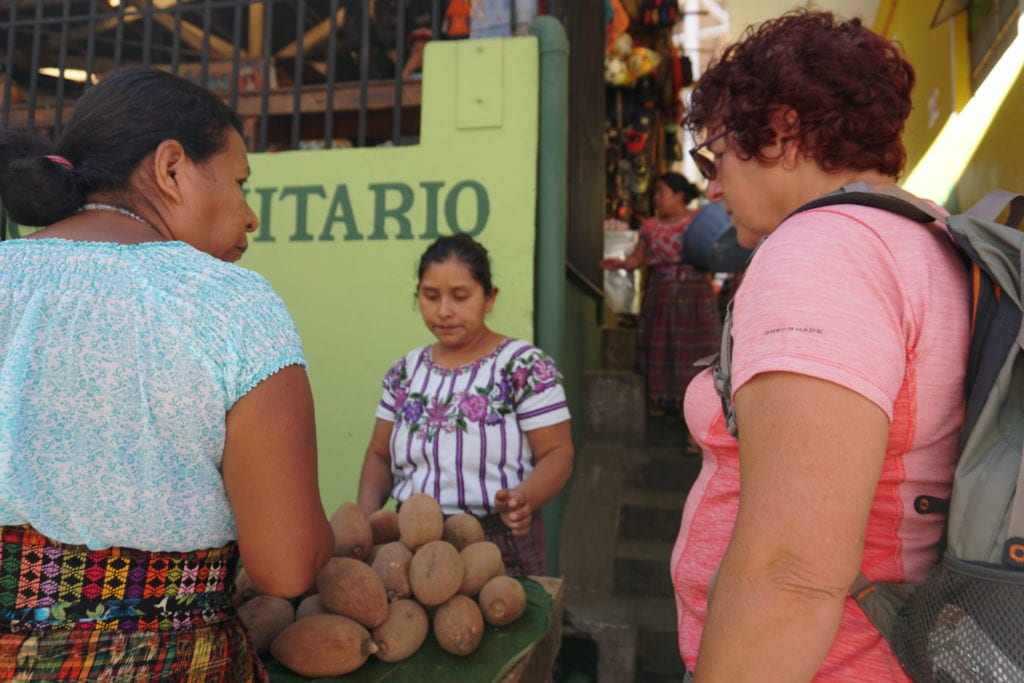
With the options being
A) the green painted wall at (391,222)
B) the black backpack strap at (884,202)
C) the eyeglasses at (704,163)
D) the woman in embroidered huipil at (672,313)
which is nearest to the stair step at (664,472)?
the woman in embroidered huipil at (672,313)

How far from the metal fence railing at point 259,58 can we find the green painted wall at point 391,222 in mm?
300

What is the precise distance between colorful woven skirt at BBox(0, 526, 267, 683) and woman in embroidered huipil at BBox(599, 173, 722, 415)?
14.0 feet

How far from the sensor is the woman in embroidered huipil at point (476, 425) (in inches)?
98.2

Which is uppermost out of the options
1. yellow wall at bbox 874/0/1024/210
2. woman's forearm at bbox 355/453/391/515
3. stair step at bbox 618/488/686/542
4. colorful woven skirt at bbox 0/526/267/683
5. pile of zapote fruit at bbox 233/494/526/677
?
yellow wall at bbox 874/0/1024/210

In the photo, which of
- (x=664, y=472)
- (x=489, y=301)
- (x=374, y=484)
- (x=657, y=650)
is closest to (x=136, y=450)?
(x=374, y=484)

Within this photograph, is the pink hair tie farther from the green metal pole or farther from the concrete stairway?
the concrete stairway

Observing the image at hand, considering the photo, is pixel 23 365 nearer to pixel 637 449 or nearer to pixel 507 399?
pixel 507 399

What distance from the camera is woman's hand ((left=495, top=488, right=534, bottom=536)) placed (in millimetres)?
2326

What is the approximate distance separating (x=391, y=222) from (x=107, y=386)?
9.32ft

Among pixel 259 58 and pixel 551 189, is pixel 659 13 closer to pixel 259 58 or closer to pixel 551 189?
pixel 259 58

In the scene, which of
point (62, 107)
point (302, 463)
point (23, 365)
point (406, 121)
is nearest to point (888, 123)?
point (302, 463)

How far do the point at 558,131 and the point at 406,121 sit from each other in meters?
1.21

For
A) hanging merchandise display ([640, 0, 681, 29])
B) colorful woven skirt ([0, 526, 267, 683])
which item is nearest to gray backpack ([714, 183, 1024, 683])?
colorful woven skirt ([0, 526, 267, 683])

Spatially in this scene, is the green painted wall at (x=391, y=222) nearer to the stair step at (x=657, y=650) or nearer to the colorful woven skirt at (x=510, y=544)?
the colorful woven skirt at (x=510, y=544)
